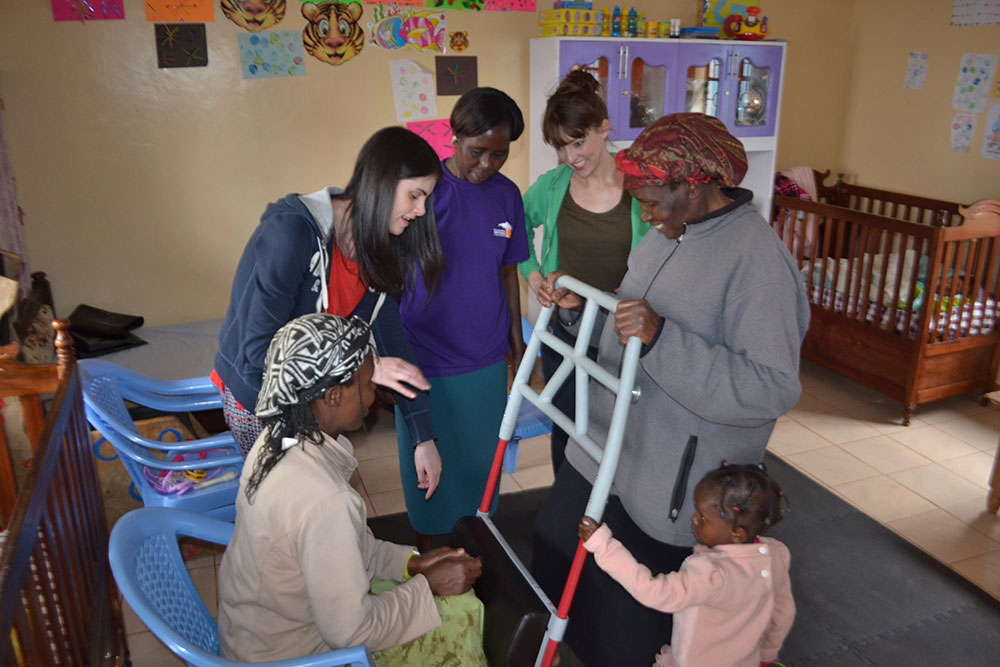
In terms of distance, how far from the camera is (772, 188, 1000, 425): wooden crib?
12.2 feet

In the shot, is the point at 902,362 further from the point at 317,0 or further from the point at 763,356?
the point at 317,0

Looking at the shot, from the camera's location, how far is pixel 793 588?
2.52 metres

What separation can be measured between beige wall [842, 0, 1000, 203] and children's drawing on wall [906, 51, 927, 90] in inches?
1.3

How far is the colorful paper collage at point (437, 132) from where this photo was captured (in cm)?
411

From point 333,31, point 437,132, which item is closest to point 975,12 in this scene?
point 437,132

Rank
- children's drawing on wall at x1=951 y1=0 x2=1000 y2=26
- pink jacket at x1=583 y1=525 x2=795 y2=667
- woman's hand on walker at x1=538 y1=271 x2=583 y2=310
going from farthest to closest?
children's drawing on wall at x1=951 y1=0 x2=1000 y2=26, woman's hand on walker at x1=538 y1=271 x2=583 y2=310, pink jacket at x1=583 y1=525 x2=795 y2=667

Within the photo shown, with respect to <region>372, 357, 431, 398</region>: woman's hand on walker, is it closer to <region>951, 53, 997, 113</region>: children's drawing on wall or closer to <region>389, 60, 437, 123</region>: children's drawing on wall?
<region>389, 60, 437, 123</region>: children's drawing on wall

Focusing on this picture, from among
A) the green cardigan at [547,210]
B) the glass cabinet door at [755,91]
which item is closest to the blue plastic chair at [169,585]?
the green cardigan at [547,210]

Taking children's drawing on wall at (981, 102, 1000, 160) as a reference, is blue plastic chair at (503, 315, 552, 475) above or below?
below

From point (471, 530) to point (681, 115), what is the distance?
1020 mm

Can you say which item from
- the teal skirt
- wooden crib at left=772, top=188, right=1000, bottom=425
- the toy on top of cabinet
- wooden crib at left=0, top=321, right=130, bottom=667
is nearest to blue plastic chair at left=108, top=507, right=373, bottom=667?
wooden crib at left=0, top=321, right=130, bottom=667

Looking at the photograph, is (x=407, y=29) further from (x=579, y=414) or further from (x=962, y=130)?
(x=962, y=130)

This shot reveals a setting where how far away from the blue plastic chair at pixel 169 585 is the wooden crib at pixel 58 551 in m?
0.14

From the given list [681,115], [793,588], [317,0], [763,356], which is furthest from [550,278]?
[317,0]
